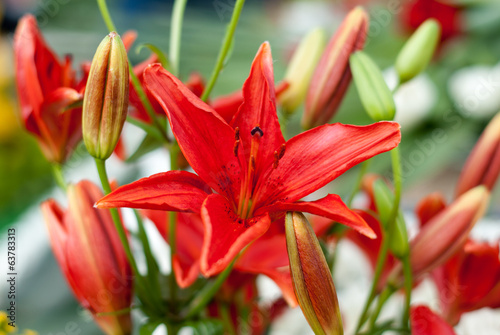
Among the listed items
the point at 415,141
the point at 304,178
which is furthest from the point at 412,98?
the point at 304,178

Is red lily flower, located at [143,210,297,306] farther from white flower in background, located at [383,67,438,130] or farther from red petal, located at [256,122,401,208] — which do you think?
white flower in background, located at [383,67,438,130]

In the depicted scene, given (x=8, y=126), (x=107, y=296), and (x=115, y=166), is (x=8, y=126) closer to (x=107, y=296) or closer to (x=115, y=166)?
(x=115, y=166)

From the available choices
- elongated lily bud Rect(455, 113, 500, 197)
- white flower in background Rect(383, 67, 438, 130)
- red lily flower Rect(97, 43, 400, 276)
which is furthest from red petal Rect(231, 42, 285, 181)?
white flower in background Rect(383, 67, 438, 130)

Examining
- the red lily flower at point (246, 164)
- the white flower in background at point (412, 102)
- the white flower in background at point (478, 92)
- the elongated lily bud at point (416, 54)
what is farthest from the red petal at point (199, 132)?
the white flower in background at point (478, 92)

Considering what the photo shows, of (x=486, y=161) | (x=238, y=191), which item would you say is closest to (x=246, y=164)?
(x=238, y=191)

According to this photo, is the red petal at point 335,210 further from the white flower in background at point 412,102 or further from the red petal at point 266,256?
the white flower in background at point 412,102

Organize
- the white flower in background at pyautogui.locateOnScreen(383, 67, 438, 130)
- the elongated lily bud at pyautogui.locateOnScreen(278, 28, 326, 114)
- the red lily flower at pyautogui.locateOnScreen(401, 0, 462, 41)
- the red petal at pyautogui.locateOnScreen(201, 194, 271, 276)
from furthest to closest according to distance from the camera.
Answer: the red lily flower at pyautogui.locateOnScreen(401, 0, 462, 41), the white flower in background at pyautogui.locateOnScreen(383, 67, 438, 130), the elongated lily bud at pyautogui.locateOnScreen(278, 28, 326, 114), the red petal at pyautogui.locateOnScreen(201, 194, 271, 276)
